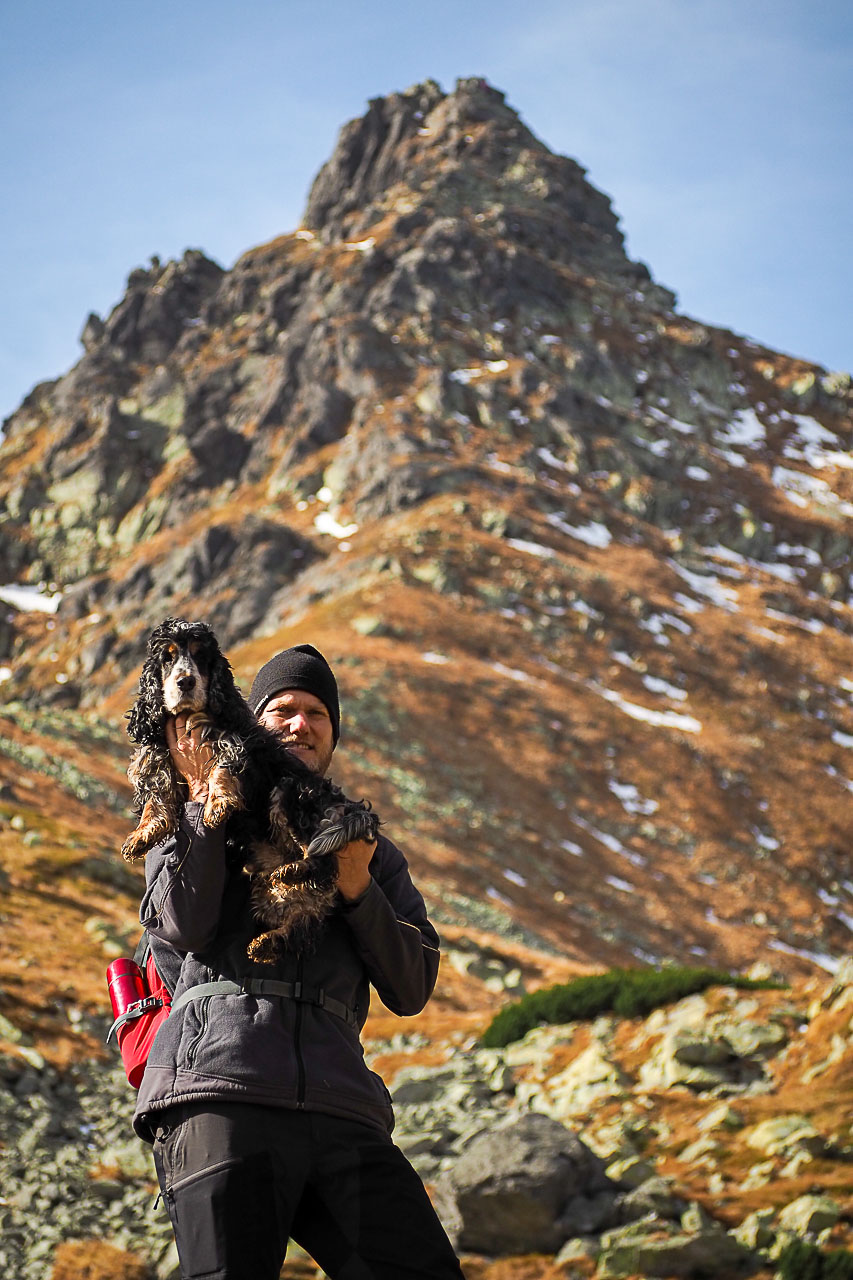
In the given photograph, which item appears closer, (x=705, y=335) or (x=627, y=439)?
(x=627, y=439)

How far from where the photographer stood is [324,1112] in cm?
A: 375

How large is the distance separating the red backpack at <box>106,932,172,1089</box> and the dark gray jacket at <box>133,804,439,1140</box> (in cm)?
14

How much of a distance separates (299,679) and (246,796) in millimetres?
916

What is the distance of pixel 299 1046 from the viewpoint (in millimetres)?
3789

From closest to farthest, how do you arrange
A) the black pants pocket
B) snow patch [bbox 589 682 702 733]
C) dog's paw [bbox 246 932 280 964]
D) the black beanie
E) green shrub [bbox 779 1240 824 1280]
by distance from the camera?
the black pants pocket, dog's paw [bbox 246 932 280 964], the black beanie, green shrub [bbox 779 1240 824 1280], snow patch [bbox 589 682 702 733]

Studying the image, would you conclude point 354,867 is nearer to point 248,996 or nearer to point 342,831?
point 342,831

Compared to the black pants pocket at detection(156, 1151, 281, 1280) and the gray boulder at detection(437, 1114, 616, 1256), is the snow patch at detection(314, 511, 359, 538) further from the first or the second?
the black pants pocket at detection(156, 1151, 281, 1280)

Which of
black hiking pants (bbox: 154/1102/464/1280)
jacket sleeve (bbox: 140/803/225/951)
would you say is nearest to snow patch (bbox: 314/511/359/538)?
jacket sleeve (bbox: 140/803/225/951)

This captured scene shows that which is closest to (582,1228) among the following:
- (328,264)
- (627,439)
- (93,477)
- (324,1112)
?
(324,1112)

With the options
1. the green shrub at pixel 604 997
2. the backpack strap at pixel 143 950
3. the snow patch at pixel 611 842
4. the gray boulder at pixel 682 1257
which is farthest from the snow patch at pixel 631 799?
the backpack strap at pixel 143 950

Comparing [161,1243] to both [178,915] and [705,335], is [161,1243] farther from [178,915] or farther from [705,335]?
[705,335]

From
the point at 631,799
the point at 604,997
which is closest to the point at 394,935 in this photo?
the point at 604,997

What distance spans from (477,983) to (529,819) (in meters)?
27.5

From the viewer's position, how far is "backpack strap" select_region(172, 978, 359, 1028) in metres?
3.83
